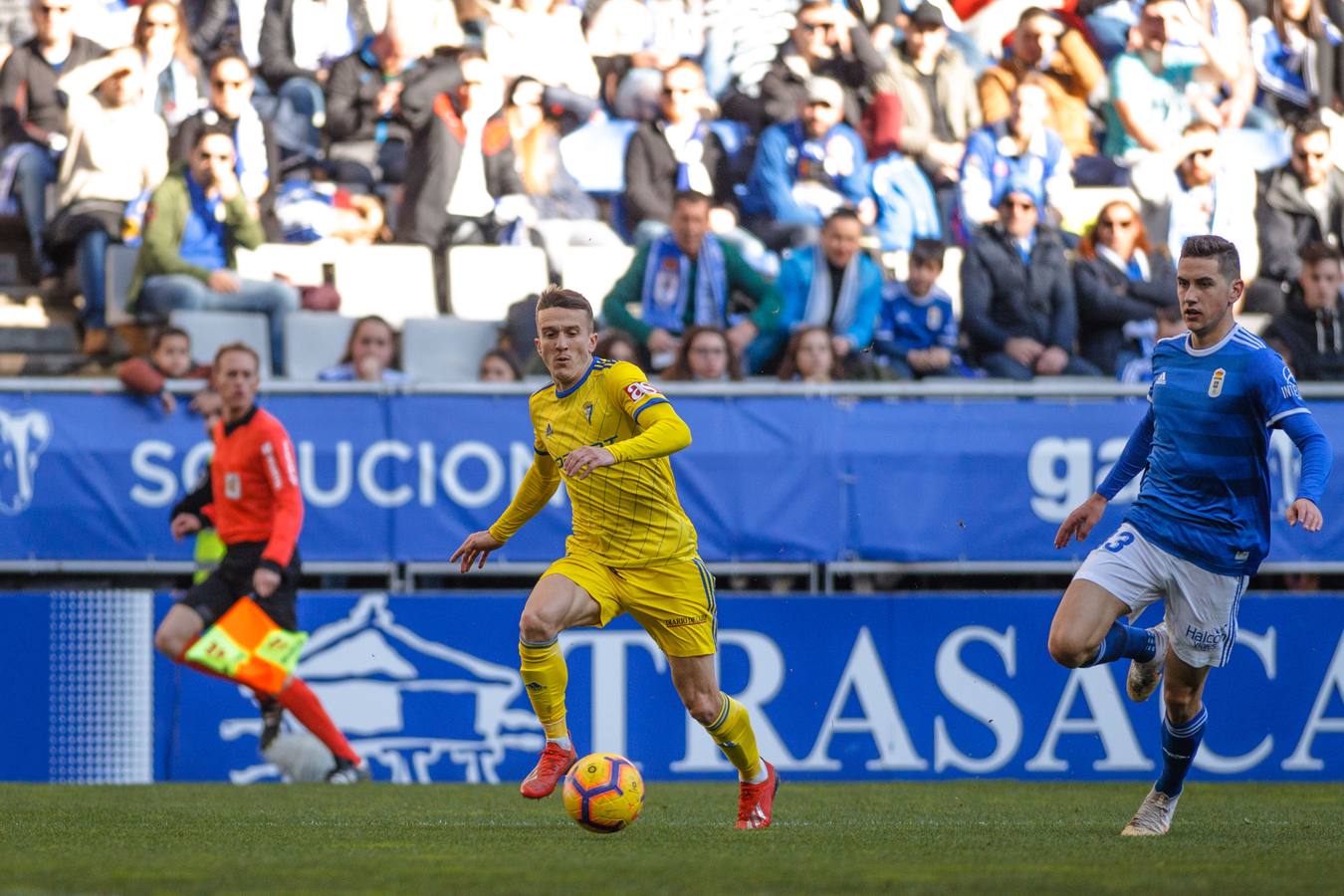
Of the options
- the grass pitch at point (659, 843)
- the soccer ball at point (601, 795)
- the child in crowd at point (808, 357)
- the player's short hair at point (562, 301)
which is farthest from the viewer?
the child in crowd at point (808, 357)

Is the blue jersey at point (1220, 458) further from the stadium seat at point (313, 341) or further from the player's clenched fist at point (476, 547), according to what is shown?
the stadium seat at point (313, 341)

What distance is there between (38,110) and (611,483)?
7913 mm

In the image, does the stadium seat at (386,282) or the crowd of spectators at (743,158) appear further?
the stadium seat at (386,282)

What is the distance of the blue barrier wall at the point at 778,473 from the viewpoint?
36.2ft

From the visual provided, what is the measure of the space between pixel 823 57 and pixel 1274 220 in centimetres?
352

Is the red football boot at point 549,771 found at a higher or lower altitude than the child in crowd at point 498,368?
lower

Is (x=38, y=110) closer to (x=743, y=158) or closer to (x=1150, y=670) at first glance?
(x=743, y=158)

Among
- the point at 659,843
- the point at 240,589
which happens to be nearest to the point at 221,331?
the point at 240,589

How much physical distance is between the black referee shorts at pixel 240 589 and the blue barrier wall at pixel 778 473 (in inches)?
21.0

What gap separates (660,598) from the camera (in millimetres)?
7230

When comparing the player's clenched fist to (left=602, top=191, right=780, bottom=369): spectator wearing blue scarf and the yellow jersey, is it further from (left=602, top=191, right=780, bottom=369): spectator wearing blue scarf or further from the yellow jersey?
(left=602, top=191, right=780, bottom=369): spectator wearing blue scarf

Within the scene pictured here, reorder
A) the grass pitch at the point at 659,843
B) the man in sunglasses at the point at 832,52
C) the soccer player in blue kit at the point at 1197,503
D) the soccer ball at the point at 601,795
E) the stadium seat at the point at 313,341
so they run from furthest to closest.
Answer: the man in sunglasses at the point at 832,52
the stadium seat at the point at 313,341
the soccer player in blue kit at the point at 1197,503
the soccer ball at the point at 601,795
the grass pitch at the point at 659,843

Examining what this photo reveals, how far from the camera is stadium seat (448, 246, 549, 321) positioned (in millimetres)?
13047

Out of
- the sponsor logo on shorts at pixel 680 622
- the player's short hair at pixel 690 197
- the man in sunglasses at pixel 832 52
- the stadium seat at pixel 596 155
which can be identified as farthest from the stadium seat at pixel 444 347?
the sponsor logo on shorts at pixel 680 622
